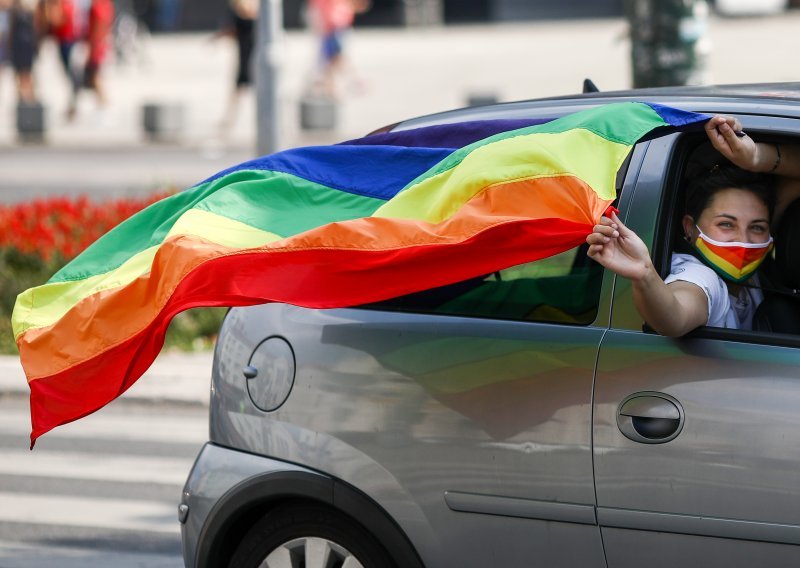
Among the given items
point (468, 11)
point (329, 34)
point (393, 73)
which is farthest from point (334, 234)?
point (468, 11)

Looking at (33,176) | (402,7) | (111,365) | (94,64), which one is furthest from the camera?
(402,7)

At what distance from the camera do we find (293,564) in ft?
14.2

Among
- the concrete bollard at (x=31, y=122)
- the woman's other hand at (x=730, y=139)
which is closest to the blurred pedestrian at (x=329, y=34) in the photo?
the concrete bollard at (x=31, y=122)

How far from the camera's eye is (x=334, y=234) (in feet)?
13.0

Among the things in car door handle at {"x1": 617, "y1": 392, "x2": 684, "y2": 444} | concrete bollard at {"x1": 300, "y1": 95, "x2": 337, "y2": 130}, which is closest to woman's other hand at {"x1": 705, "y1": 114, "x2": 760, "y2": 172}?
car door handle at {"x1": 617, "y1": 392, "x2": 684, "y2": 444}

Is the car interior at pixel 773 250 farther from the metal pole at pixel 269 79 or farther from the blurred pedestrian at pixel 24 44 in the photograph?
the blurred pedestrian at pixel 24 44

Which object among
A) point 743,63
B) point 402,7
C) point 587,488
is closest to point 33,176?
point 743,63

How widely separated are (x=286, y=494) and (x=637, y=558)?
3.40 feet

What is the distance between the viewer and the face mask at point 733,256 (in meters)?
3.99

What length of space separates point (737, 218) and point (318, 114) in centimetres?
1798

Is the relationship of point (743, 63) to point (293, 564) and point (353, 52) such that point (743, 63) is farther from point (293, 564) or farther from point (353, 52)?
point (293, 564)

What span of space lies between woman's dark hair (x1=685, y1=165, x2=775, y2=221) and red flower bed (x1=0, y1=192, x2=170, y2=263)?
6.77 m

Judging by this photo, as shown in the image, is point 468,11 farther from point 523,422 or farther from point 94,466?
point 523,422

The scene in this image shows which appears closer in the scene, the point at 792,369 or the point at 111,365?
the point at 792,369
